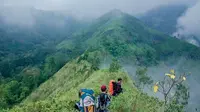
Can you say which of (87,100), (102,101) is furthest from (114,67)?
(87,100)

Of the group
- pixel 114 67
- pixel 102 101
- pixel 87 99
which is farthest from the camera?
pixel 114 67

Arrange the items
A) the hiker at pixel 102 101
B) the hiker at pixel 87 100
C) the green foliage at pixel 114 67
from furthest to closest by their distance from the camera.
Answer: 1. the green foliage at pixel 114 67
2. the hiker at pixel 102 101
3. the hiker at pixel 87 100

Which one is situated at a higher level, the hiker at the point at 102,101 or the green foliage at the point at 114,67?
the green foliage at the point at 114,67

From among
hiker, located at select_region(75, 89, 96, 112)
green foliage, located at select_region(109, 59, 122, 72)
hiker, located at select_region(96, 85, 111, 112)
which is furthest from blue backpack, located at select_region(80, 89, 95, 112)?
green foliage, located at select_region(109, 59, 122, 72)

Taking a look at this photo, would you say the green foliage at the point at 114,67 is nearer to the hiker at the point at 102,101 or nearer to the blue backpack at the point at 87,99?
the hiker at the point at 102,101

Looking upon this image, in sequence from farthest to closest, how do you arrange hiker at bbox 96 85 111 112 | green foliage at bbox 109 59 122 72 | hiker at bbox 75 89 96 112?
green foliage at bbox 109 59 122 72, hiker at bbox 96 85 111 112, hiker at bbox 75 89 96 112

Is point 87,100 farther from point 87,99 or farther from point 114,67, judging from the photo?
point 114,67

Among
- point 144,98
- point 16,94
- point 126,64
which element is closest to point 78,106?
point 144,98

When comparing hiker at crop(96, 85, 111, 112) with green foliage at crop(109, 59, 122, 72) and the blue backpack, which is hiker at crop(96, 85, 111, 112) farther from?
green foliage at crop(109, 59, 122, 72)

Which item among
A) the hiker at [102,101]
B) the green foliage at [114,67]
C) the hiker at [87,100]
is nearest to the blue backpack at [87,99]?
the hiker at [87,100]

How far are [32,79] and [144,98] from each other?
355 feet

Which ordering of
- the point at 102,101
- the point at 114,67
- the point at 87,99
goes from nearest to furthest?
the point at 87,99 → the point at 102,101 → the point at 114,67

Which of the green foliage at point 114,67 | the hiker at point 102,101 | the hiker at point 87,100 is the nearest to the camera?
the hiker at point 87,100

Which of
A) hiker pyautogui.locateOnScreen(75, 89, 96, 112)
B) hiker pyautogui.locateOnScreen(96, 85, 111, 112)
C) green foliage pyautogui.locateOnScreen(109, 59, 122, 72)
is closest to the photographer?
hiker pyautogui.locateOnScreen(75, 89, 96, 112)
